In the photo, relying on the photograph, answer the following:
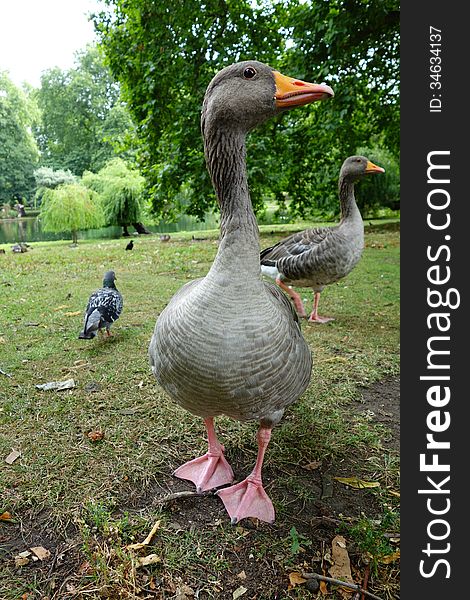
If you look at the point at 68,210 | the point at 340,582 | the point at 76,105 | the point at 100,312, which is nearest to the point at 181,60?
the point at 100,312

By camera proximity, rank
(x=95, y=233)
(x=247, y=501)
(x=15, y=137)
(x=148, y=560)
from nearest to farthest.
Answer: (x=148, y=560) < (x=247, y=501) < (x=95, y=233) < (x=15, y=137)

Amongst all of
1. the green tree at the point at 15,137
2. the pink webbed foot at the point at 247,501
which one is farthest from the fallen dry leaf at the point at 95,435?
the green tree at the point at 15,137

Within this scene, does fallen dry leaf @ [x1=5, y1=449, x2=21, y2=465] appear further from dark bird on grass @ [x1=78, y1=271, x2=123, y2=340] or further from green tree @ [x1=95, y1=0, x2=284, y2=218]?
green tree @ [x1=95, y1=0, x2=284, y2=218]

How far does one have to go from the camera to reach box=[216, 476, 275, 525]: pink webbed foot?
2.30 m

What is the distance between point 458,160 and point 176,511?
2306 millimetres

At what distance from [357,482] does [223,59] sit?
6111 millimetres

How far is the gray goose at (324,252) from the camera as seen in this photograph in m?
5.32

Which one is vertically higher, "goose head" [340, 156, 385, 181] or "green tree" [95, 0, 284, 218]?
"green tree" [95, 0, 284, 218]

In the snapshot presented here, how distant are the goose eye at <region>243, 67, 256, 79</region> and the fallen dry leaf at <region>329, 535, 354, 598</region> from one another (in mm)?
2365

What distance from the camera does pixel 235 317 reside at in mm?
1935

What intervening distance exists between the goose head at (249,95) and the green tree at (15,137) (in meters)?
38.3

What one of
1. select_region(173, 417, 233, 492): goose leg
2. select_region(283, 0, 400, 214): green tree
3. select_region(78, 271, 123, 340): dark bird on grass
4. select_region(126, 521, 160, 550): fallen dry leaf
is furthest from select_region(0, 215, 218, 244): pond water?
select_region(126, 521, 160, 550): fallen dry leaf

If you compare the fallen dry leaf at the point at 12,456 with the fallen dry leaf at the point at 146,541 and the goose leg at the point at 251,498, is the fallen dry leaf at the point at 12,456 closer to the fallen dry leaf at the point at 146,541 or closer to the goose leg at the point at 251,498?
the fallen dry leaf at the point at 146,541

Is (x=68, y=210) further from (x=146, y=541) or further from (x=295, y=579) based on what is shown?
(x=295, y=579)
